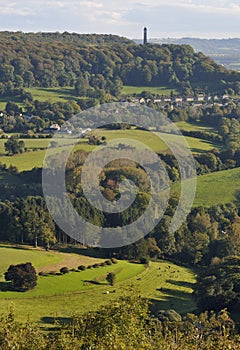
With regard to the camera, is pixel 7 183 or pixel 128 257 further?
pixel 7 183

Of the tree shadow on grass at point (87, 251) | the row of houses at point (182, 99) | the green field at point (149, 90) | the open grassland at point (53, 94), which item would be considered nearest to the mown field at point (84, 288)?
the tree shadow on grass at point (87, 251)

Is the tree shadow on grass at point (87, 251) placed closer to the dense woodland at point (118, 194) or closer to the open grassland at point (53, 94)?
the dense woodland at point (118, 194)

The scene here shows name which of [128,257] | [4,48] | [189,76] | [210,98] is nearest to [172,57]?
[189,76]

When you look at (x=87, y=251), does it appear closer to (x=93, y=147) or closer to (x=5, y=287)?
(x=5, y=287)

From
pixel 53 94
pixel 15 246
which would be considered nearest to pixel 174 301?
pixel 15 246

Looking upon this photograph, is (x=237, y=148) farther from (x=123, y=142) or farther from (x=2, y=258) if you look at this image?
(x=2, y=258)
